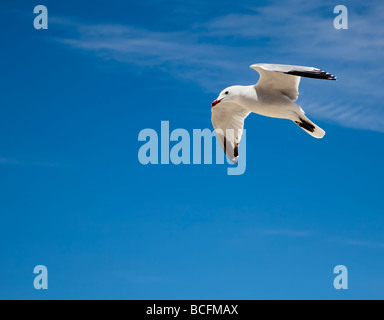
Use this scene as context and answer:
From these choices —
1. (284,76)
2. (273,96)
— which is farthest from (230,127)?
(284,76)

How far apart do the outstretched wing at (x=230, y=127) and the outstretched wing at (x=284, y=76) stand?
1.94 m

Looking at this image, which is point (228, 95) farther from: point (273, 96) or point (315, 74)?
point (315, 74)

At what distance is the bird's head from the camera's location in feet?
45.3

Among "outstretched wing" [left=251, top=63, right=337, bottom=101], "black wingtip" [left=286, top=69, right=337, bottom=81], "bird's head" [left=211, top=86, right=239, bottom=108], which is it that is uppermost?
"bird's head" [left=211, top=86, right=239, bottom=108]

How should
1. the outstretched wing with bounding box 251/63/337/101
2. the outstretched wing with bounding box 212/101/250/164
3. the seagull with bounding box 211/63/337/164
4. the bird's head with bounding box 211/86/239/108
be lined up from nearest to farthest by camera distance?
1. the outstretched wing with bounding box 251/63/337/101
2. the seagull with bounding box 211/63/337/164
3. the bird's head with bounding box 211/86/239/108
4. the outstretched wing with bounding box 212/101/250/164

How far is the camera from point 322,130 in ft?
44.8

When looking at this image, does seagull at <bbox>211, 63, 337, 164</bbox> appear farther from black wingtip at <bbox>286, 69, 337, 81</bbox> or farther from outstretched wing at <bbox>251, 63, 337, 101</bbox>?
black wingtip at <bbox>286, 69, 337, 81</bbox>

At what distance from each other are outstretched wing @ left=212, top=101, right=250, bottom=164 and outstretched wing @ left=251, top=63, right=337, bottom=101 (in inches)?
76.4

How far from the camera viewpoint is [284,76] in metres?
13.0

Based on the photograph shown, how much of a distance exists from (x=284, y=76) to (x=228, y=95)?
1.53 m

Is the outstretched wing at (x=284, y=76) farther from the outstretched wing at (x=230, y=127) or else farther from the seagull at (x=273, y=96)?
the outstretched wing at (x=230, y=127)

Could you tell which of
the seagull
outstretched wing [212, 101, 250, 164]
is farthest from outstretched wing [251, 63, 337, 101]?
Result: outstretched wing [212, 101, 250, 164]
